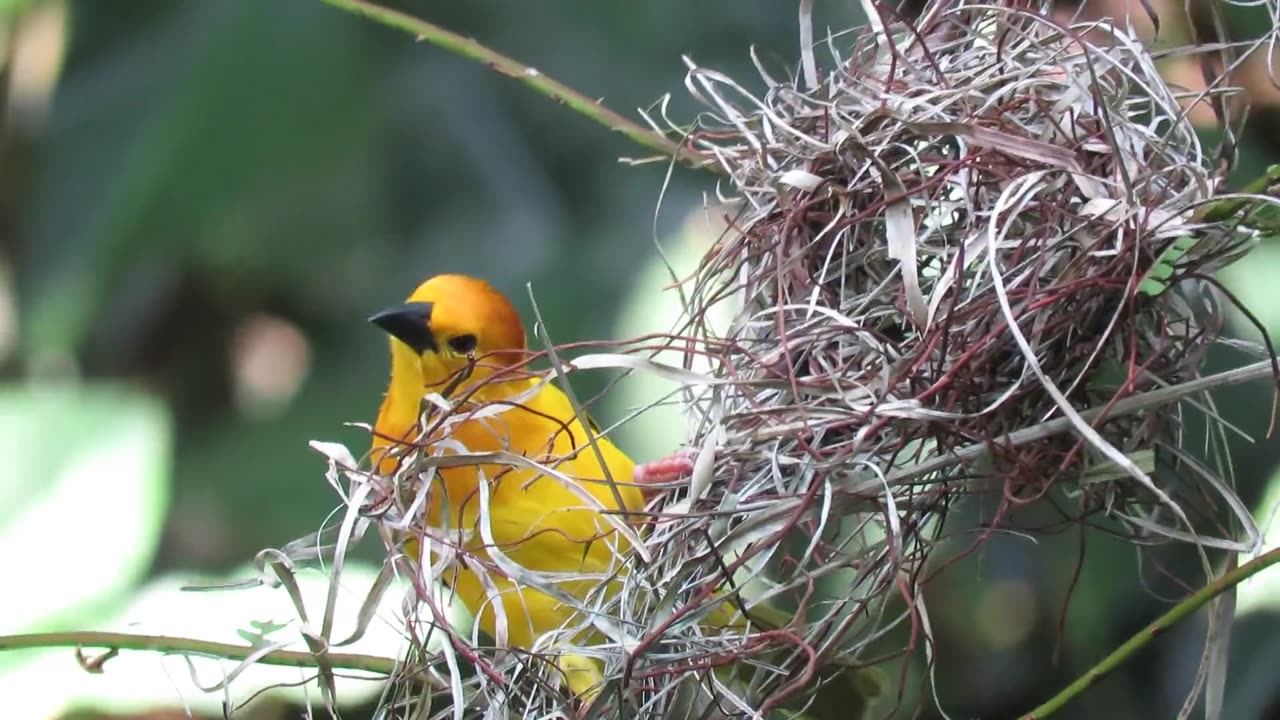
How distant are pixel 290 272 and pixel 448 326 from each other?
1635mm

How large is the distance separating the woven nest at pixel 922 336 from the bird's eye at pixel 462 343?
0.48 meters

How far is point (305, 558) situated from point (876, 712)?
60 centimetres

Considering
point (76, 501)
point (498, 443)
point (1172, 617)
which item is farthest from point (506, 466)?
point (76, 501)

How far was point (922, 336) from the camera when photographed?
2.82ft

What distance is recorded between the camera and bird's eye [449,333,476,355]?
146cm

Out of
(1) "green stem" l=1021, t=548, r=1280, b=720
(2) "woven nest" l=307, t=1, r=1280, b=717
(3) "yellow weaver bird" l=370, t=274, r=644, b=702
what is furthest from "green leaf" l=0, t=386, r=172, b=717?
(1) "green stem" l=1021, t=548, r=1280, b=720

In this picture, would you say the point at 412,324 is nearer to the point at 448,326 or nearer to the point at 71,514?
the point at 448,326

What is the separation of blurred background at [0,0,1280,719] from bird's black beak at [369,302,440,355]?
1.11ft

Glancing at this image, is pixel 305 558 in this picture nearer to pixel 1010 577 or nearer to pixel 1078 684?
pixel 1078 684

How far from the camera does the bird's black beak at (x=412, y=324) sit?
4.64ft

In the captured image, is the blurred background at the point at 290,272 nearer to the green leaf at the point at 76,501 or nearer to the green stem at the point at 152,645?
the green leaf at the point at 76,501

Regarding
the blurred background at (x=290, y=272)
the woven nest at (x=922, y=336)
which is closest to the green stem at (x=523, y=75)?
the woven nest at (x=922, y=336)

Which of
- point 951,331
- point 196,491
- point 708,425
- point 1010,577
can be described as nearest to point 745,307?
point 708,425

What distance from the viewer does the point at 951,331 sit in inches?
34.9
